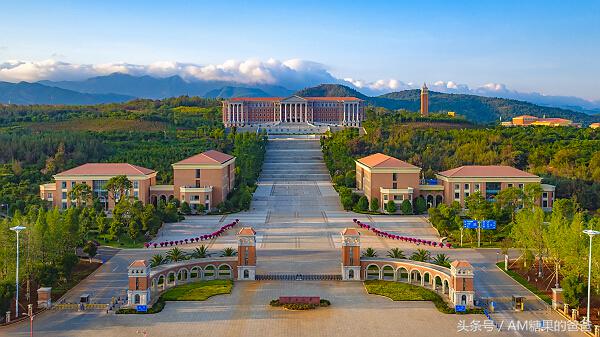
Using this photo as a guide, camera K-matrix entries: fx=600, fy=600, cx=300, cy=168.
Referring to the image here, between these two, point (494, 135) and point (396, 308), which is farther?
point (494, 135)

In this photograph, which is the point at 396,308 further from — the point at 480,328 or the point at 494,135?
the point at 494,135

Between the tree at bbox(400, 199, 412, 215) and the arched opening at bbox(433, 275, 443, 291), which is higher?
the tree at bbox(400, 199, 412, 215)

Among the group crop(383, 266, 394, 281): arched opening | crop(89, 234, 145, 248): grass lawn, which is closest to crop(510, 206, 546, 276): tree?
crop(383, 266, 394, 281): arched opening

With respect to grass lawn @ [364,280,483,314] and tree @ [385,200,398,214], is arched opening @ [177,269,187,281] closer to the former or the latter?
grass lawn @ [364,280,483,314]

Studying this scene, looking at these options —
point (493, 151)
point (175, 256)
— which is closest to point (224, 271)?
point (175, 256)

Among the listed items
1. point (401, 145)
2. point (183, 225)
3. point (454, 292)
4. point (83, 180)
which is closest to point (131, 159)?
point (83, 180)

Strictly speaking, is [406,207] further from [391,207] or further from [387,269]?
[387,269]

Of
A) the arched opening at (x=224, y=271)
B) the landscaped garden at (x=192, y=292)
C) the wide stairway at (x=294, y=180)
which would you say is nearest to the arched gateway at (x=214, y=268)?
the arched opening at (x=224, y=271)
